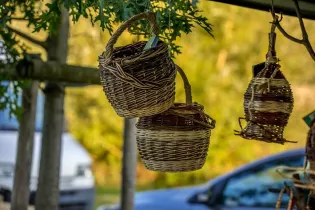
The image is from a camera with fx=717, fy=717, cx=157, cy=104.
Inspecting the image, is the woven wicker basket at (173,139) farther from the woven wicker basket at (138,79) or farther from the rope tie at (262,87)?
the rope tie at (262,87)

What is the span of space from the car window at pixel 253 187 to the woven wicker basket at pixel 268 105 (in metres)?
3.80

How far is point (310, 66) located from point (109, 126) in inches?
146

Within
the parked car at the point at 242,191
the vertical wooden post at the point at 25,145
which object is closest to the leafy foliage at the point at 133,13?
the vertical wooden post at the point at 25,145

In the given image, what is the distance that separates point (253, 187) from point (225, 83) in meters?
Result: 4.46

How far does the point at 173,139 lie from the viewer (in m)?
3.05

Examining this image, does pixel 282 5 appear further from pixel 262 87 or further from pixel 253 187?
pixel 253 187

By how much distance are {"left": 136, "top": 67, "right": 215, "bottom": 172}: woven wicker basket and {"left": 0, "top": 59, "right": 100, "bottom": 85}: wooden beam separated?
1.84 m

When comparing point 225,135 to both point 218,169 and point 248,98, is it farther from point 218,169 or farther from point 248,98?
point 248,98

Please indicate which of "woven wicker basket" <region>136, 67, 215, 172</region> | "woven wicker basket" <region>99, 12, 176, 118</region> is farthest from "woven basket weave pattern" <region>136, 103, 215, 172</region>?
"woven wicker basket" <region>99, 12, 176, 118</region>

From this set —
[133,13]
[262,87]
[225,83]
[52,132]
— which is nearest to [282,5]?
[262,87]

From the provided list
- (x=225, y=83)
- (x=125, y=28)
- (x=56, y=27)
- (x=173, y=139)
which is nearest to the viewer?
(x=125, y=28)

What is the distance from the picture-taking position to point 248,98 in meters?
3.40

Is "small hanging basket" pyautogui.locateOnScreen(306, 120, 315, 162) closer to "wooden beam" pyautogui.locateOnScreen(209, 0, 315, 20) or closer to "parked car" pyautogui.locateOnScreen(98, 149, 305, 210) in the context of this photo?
"wooden beam" pyautogui.locateOnScreen(209, 0, 315, 20)

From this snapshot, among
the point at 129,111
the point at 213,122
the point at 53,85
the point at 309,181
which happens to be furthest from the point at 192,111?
the point at 53,85
